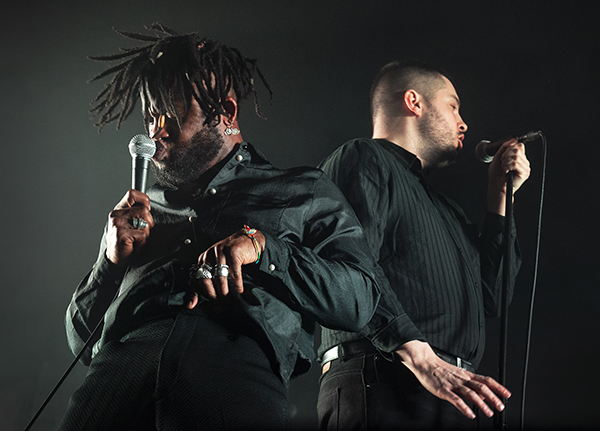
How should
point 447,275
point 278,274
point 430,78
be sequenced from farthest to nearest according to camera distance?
point 430,78, point 447,275, point 278,274

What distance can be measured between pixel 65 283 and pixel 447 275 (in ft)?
3.82

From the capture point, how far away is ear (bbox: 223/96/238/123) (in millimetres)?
1798

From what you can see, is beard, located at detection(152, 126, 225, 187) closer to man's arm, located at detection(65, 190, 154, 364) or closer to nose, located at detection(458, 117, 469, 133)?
man's arm, located at detection(65, 190, 154, 364)

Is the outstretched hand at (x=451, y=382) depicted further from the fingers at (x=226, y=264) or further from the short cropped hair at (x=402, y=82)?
the short cropped hair at (x=402, y=82)

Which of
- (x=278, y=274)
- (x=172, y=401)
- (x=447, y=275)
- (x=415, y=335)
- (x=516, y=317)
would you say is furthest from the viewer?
(x=516, y=317)

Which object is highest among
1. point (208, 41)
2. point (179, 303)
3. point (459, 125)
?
point (208, 41)

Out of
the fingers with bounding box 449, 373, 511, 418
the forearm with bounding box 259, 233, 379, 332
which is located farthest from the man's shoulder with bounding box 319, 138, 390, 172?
the fingers with bounding box 449, 373, 511, 418

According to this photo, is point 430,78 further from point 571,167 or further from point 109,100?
point 109,100

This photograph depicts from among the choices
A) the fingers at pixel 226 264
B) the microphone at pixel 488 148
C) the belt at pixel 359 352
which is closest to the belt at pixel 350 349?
the belt at pixel 359 352

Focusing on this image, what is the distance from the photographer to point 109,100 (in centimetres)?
198

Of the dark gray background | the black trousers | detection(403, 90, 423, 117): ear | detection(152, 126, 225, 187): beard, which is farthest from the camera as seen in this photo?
detection(403, 90, 423, 117): ear

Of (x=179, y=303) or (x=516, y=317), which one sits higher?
(x=179, y=303)

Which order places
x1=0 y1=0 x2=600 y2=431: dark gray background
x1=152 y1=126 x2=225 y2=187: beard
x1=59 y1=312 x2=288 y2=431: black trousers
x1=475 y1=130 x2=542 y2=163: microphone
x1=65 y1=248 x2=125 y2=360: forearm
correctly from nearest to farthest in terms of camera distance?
x1=59 y1=312 x2=288 y2=431: black trousers < x1=65 y1=248 x2=125 y2=360: forearm < x1=152 y1=126 x2=225 y2=187: beard < x1=0 y1=0 x2=600 y2=431: dark gray background < x1=475 y1=130 x2=542 y2=163: microphone

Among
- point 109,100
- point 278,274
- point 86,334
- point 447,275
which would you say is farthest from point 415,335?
point 109,100
